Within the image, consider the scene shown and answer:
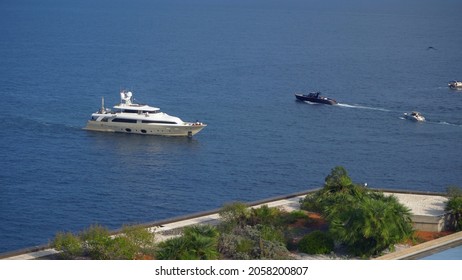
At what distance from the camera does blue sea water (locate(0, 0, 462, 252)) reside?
5794cm

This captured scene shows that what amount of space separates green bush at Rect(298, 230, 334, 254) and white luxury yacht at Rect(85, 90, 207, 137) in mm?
38465

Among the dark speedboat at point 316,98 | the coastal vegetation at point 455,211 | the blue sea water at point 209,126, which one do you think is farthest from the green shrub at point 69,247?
the dark speedboat at point 316,98

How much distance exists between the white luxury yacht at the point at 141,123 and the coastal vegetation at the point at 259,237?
117 ft

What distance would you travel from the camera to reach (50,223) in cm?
5131

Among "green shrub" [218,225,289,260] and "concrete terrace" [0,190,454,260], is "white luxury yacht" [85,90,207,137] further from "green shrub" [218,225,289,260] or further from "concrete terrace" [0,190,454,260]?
"green shrub" [218,225,289,260]

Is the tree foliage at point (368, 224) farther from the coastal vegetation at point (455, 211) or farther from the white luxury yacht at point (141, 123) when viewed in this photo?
the white luxury yacht at point (141, 123)

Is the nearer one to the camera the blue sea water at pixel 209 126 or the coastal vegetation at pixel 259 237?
the coastal vegetation at pixel 259 237

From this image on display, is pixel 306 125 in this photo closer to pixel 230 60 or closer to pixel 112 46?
pixel 230 60

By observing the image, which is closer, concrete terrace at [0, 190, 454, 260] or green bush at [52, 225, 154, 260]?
green bush at [52, 225, 154, 260]

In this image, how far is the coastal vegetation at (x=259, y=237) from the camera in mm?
35438

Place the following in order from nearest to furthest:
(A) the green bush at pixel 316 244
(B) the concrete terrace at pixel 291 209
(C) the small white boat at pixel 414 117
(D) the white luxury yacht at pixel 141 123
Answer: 1. (A) the green bush at pixel 316 244
2. (B) the concrete terrace at pixel 291 209
3. (D) the white luxury yacht at pixel 141 123
4. (C) the small white boat at pixel 414 117

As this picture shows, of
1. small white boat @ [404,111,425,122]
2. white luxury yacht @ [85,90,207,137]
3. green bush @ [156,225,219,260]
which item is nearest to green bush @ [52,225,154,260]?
green bush @ [156,225,219,260]

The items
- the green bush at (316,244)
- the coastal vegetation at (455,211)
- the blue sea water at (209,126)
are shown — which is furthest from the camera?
the blue sea water at (209,126)

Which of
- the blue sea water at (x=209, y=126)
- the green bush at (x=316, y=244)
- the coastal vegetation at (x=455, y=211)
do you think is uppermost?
the blue sea water at (x=209, y=126)
